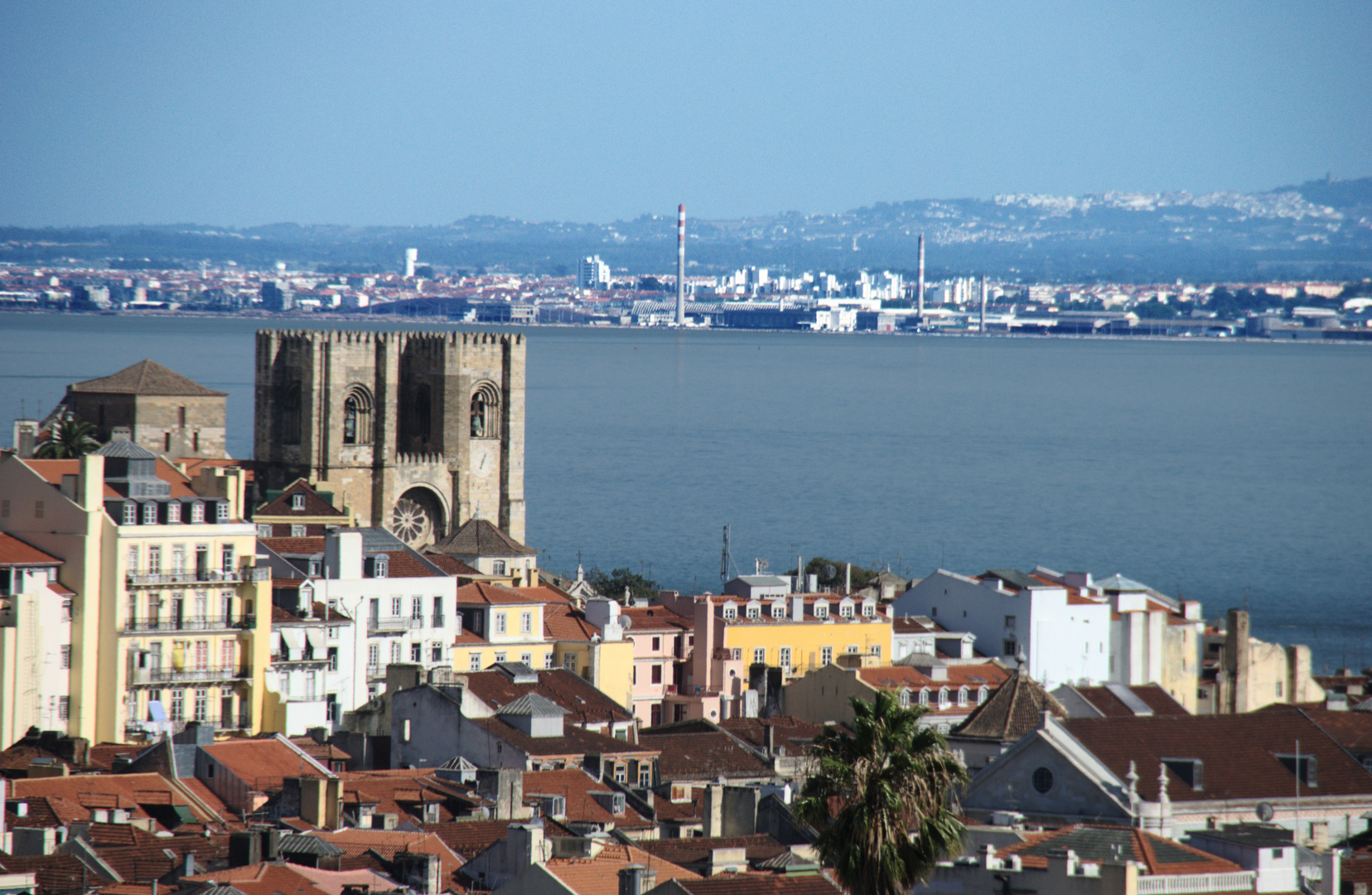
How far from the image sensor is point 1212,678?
4734 centimetres

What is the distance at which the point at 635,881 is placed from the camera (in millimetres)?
19094

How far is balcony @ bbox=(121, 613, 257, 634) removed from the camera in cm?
3566

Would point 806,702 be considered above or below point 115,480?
below

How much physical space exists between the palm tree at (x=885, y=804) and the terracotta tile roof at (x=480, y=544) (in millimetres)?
35944

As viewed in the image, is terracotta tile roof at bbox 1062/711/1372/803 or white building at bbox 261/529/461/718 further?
white building at bbox 261/529/461/718

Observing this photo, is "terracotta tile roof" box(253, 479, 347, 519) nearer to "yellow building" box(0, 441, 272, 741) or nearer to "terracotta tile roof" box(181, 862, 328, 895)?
"yellow building" box(0, 441, 272, 741)

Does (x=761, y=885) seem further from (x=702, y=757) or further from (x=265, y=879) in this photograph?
(x=702, y=757)

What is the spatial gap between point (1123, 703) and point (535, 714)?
10028 mm

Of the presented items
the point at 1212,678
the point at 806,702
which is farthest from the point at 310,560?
the point at 1212,678

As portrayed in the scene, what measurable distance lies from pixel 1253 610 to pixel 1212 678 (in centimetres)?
3190

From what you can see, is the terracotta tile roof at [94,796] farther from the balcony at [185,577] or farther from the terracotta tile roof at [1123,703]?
the terracotta tile roof at [1123,703]

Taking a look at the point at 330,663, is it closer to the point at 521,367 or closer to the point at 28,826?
the point at 28,826

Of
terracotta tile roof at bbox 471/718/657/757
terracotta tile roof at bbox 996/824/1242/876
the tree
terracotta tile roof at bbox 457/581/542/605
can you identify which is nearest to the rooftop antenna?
the tree

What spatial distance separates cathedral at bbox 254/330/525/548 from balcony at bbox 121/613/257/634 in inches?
1163
